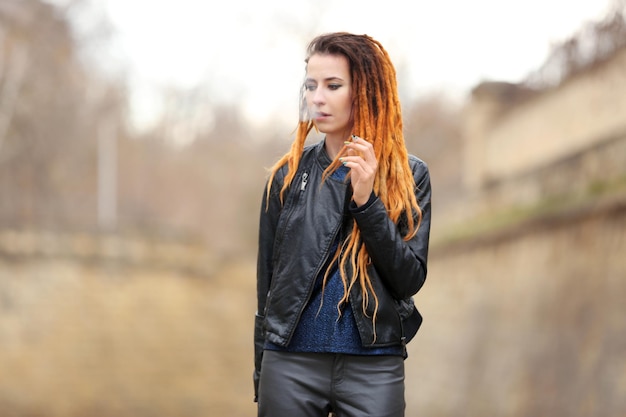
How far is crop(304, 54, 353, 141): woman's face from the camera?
3.00 m

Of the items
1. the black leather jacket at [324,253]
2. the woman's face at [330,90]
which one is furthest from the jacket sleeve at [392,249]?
the woman's face at [330,90]

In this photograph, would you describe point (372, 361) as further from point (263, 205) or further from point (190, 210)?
point (190, 210)

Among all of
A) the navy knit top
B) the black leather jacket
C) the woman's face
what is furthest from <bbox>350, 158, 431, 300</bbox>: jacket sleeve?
the woman's face

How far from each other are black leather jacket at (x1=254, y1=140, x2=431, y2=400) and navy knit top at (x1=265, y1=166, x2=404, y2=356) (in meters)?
0.04

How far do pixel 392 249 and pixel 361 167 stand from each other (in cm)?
27

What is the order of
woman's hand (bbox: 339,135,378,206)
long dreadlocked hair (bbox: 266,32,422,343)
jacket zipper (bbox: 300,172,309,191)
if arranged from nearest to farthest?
woman's hand (bbox: 339,135,378,206) → long dreadlocked hair (bbox: 266,32,422,343) → jacket zipper (bbox: 300,172,309,191)

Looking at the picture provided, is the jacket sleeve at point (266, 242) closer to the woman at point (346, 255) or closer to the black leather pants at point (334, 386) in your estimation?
the woman at point (346, 255)

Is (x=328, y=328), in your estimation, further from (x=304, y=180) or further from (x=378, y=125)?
(x=378, y=125)

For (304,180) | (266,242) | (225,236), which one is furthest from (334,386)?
(225,236)

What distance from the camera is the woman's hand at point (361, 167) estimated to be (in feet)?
9.25

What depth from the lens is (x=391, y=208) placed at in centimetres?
295

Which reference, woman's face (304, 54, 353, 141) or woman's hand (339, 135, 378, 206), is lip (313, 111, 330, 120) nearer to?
woman's face (304, 54, 353, 141)

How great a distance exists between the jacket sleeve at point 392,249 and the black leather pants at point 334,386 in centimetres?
25

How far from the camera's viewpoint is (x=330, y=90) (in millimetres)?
3014
